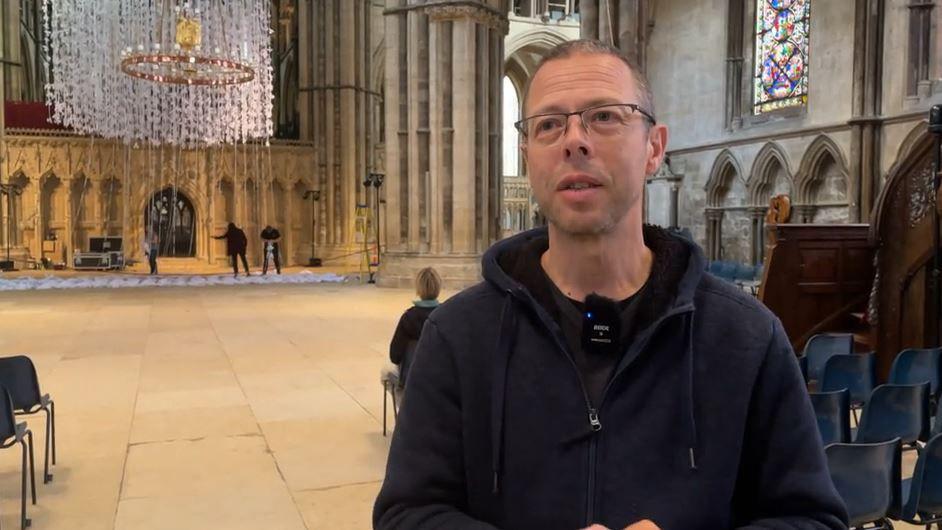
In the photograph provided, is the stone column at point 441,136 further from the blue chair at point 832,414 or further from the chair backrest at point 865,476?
the chair backrest at point 865,476

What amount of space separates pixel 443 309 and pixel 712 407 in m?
0.50

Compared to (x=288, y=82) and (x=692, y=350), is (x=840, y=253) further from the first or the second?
(x=288, y=82)

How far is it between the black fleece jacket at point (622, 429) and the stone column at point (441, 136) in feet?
50.8

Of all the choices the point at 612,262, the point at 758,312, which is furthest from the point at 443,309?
the point at 758,312

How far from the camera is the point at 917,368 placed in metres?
5.41

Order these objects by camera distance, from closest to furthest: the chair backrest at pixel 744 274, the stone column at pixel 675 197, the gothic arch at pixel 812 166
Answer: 1. the chair backrest at pixel 744 274
2. the gothic arch at pixel 812 166
3. the stone column at pixel 675 197

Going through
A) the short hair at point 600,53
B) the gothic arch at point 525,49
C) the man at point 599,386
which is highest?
the gothic arch at point 525,49

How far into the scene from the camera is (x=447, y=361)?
138 centimetres

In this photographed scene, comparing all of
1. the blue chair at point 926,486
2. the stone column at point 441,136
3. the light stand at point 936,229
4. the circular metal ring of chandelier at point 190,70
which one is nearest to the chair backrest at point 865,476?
the blue chair at point 926,486

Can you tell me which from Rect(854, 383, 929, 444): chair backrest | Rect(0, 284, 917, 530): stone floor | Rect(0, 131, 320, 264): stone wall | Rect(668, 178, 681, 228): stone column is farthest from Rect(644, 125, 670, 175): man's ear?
Rect(0, 131, 320, 264): stone wall

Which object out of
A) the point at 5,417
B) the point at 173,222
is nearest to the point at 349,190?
the point at 173,222

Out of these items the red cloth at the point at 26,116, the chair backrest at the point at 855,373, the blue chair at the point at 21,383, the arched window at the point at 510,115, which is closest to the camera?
the blue chair at the point at 21,383

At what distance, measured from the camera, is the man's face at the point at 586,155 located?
1.31 metres

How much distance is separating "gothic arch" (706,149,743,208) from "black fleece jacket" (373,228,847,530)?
68.2ft
